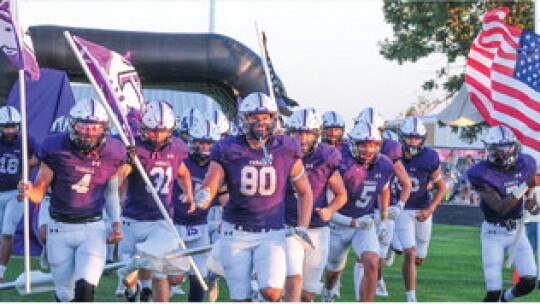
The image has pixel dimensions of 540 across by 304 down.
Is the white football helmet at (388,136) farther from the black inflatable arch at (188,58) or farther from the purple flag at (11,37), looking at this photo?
the black inflatable arch at (188,58)

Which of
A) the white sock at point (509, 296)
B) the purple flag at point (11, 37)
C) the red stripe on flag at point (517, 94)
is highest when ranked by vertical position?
the purple flag at point (11, 37)

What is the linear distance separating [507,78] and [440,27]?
2076 centimetres

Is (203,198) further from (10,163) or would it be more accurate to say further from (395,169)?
(10,163)

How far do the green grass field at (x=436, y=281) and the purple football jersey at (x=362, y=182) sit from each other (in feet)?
6.27

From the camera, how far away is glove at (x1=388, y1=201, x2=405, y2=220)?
13773 mm

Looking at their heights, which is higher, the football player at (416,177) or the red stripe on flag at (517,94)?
the red stripe on flag at (517,94)

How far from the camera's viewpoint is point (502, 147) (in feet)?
41.8

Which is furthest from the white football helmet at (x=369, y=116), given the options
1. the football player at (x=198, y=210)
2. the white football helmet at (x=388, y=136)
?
the football player at (x=198, y=210)

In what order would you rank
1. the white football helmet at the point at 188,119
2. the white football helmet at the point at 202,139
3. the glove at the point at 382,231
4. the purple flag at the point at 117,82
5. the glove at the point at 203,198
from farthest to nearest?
the white football helmet at the point at 188,119 < the glove at the point at 382,231 < the white football helmet at the point at 202,139 < the purple flag at the point at 117,82 < the glove at the point at 203,198

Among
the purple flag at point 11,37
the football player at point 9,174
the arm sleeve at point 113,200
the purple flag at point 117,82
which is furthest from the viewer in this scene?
the football player at point 9,174

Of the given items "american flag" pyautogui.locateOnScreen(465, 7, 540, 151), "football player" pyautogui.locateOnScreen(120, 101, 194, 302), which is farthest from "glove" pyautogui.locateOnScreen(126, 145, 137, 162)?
"american flag" pyautogui.locateOnScreen(465, 7, 540, 151)

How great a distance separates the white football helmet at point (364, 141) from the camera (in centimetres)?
1244

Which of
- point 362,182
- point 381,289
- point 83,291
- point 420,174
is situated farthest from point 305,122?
point 381,289

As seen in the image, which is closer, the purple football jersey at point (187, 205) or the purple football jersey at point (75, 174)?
the purple football jersey at point (75, 174)
